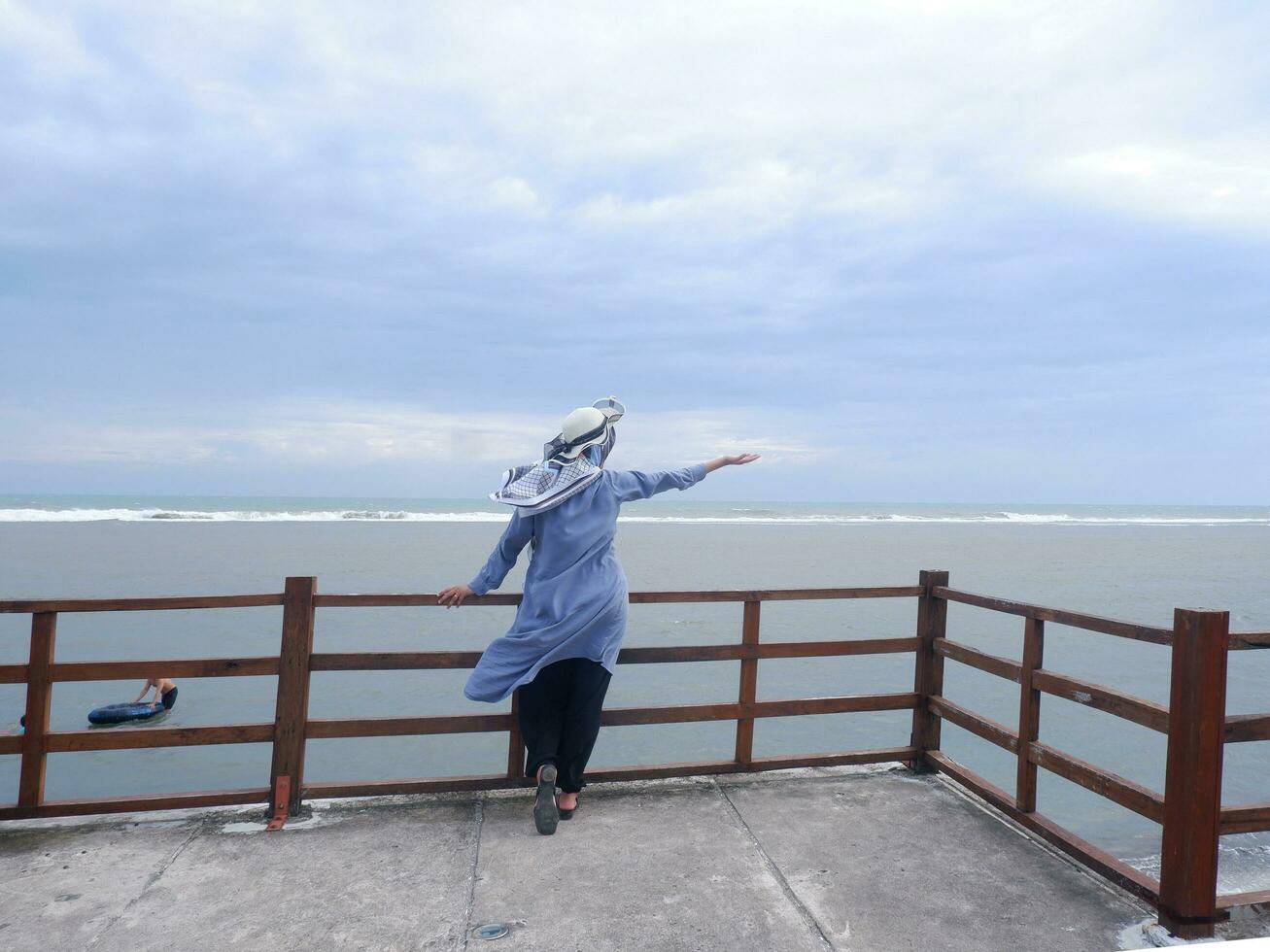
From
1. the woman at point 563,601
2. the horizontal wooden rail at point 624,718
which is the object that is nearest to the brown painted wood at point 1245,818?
the horizontal wooden rail at point 624,718

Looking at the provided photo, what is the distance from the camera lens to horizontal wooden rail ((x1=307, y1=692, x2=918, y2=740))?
4.02 metres

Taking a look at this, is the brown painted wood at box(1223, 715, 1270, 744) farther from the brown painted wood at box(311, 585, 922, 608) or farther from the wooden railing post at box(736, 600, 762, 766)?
the wooden railing post at box(736, 600, 762, 766)

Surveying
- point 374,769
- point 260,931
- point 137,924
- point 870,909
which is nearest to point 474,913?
point 260,931

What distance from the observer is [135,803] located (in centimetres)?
383

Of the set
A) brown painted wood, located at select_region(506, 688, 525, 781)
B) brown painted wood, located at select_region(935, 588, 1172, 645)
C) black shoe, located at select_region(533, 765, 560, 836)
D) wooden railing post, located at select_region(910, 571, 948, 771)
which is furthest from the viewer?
wooden railing post, located at select_region(910, 571, 948, 771)

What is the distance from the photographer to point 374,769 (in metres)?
6.23

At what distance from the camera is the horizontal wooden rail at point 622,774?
4.03m

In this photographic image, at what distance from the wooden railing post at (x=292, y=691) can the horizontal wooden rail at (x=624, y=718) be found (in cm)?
10

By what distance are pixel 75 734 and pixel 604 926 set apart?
2.48 metres

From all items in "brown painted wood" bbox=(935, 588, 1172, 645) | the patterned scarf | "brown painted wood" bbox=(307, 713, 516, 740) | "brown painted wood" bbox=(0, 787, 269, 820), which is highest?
the patterned scarf

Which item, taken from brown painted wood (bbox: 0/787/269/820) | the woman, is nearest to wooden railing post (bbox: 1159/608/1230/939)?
the woman

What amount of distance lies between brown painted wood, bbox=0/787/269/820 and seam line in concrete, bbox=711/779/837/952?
83.8 inches

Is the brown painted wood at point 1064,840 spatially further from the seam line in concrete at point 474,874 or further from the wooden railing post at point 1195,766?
the seam line in concrete at point 474,874

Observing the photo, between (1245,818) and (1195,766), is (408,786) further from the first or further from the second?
(1245,818)
